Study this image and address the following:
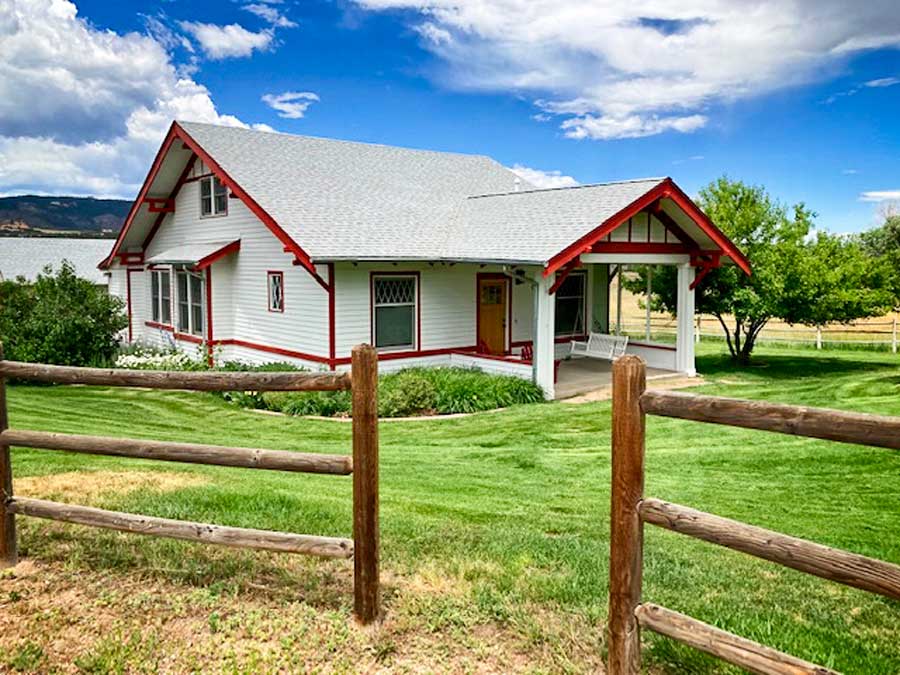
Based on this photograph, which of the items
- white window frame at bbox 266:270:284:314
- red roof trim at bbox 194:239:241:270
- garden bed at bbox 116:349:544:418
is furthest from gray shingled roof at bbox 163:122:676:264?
Answer: garden bed at bbox 116:349:544:418

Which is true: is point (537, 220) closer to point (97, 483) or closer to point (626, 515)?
point (97, 483)

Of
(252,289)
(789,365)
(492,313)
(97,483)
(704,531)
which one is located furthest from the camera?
(789,365)

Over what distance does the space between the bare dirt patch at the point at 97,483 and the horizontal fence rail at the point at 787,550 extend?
17.2ft

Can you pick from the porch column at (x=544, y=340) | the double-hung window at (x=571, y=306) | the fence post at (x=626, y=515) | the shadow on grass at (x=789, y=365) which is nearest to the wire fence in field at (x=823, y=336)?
the shadow on grass at (x=789, y=365)

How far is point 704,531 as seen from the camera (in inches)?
137

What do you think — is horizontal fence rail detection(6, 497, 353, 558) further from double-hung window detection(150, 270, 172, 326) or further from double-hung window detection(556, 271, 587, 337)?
double-hung window detection(150, 270, 172, 326)

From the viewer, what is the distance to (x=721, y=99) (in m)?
44.2

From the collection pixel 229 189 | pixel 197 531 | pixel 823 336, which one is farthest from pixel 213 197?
pixel 823 336

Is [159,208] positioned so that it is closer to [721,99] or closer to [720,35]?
[720,35]

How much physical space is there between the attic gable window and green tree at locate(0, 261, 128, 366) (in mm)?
3431

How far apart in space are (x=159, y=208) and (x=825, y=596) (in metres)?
21.8

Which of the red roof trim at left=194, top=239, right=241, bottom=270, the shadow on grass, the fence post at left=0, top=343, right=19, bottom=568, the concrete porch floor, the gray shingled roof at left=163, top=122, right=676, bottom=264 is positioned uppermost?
the gray shingled roof at left=163, top=122, right=676, bottom=264

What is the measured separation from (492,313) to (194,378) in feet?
50.9

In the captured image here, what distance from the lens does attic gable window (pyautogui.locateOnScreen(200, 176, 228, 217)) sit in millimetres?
20594
